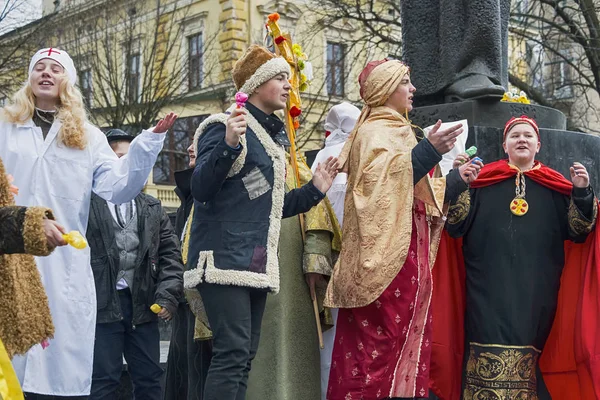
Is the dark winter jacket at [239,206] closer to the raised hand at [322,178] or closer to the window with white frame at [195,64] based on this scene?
the raised hand at [322,178]

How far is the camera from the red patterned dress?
502 centimetres

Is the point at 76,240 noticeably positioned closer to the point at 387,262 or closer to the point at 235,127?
the point at 235,127

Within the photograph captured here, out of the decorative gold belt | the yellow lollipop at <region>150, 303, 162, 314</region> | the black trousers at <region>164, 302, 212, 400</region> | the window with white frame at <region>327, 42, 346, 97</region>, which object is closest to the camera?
the decorative gold belt

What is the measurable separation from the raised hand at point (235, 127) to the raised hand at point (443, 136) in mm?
1038

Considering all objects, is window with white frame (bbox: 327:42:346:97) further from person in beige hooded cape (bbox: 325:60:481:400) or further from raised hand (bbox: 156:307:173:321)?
person in beige hooded cape (bbox: 325:60:481:400)

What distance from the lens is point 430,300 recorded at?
5211 millimetres

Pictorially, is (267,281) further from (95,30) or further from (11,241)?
(95,30)

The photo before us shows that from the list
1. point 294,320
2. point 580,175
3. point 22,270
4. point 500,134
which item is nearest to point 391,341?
point 294,320

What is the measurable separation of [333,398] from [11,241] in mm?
2372

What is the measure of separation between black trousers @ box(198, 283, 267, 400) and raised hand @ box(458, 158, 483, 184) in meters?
1.43

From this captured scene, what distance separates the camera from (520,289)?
17.6ft

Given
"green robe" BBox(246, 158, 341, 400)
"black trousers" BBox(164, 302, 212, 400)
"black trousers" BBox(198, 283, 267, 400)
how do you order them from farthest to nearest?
"black trousers" BBox(164, 302, 212, 400), "green robe" BBox(246, 158, 341, 400), "black trousers" BBox(198, 283, 267, 400)

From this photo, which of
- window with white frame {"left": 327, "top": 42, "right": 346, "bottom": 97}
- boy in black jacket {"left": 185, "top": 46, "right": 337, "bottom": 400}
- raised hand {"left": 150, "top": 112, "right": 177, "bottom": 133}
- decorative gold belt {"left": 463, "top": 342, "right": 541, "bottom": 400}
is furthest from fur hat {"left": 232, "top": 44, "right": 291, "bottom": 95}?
window with white frame {"left": 327, "top": 42, "right": 346, "bottom": 97}

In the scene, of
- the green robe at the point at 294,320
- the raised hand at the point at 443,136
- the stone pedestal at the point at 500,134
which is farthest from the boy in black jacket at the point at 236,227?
the stone pedestal at the point at 500,134
